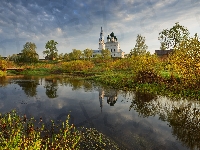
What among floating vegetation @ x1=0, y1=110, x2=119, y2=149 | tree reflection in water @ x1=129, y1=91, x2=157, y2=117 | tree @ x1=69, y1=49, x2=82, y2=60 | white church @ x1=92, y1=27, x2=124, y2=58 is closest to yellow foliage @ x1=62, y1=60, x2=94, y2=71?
tree reflection in water @ x1=129, y1=91, x2=157, y2=117

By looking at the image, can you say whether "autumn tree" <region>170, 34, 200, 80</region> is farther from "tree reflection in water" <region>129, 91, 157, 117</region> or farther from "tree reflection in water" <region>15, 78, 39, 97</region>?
"tree reflection in water" <region>15, 78, 39, 97</region>

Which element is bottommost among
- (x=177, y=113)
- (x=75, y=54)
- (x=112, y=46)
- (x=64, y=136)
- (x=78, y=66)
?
(x=177, y=113)

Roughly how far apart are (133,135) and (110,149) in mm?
1665

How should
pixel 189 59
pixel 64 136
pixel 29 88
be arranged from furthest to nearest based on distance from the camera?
pixel 29 88, pixel 189 59, pixel 64 136

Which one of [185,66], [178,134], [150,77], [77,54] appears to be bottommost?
[178,134]

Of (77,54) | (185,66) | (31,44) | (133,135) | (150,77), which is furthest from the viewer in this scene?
(77,54)

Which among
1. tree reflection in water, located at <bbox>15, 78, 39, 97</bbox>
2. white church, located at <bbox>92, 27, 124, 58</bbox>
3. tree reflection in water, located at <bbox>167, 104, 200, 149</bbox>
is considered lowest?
tree reflection in water, located at <bbox>167, 104, 200, 149</bbox>

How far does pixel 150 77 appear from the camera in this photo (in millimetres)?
18594

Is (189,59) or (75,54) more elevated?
(75,54)

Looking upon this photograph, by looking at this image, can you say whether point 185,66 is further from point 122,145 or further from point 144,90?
point 122,145

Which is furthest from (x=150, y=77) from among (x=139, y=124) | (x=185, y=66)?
(x=139, y=124)

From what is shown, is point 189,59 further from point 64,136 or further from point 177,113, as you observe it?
point 64,136

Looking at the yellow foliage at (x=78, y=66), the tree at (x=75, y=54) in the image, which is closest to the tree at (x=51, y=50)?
the tree at (x=75, y=54)

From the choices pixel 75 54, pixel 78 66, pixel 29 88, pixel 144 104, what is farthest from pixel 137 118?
pixel 75 54
